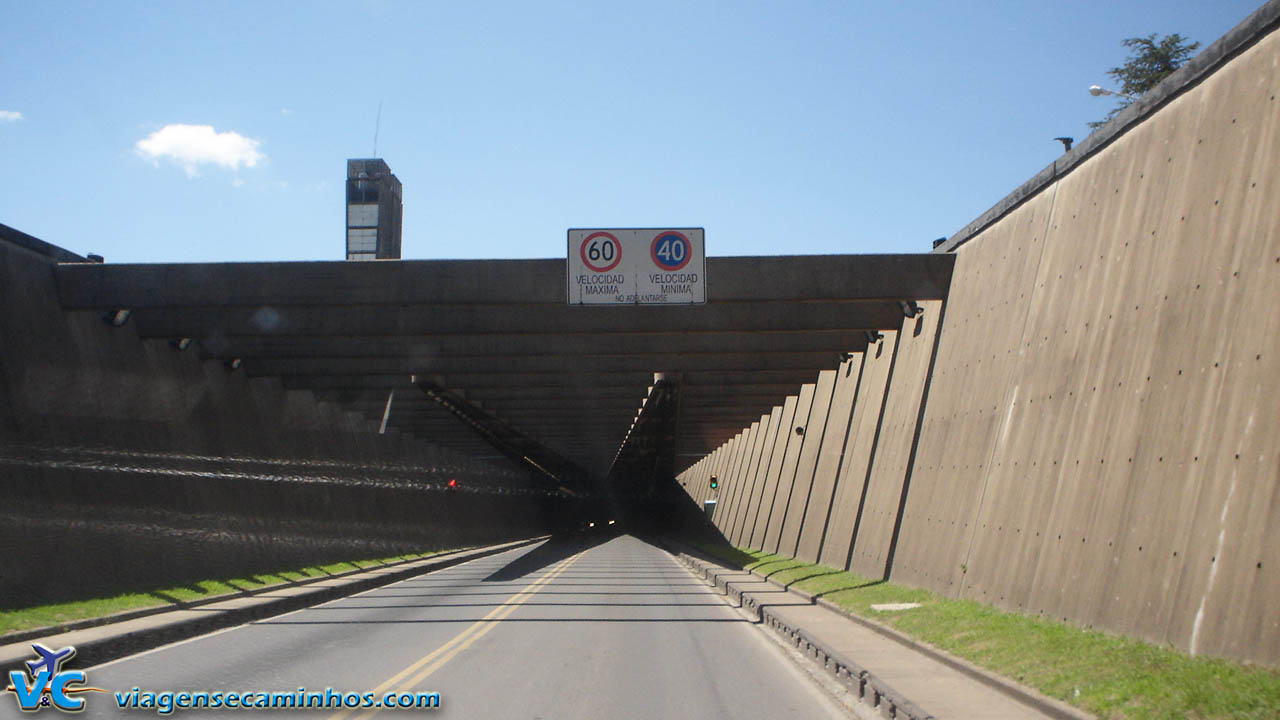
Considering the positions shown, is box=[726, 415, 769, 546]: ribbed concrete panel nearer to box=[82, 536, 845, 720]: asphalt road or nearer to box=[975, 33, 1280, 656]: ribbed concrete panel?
box=[82, 536, 845, 720]: asphalt road

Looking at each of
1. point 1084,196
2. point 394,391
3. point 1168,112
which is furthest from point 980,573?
point 394,391

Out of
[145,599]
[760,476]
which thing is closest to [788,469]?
[760,476]

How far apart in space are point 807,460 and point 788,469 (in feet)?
14.2

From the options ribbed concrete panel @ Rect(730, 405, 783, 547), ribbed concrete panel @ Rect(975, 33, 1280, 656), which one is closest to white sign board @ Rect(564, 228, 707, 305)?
ribbed concrete panel @ Rect(975, 33, 1280, 656)

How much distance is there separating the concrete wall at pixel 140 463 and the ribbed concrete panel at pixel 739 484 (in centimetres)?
2249

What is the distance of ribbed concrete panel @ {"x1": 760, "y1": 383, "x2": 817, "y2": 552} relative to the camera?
3819 centimetres

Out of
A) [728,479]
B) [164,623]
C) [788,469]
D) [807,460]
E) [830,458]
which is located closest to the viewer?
[164,623]

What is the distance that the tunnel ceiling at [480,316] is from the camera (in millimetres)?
21844

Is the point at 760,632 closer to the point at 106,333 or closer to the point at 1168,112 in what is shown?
the point at 1168,112

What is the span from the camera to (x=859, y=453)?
2722 cm

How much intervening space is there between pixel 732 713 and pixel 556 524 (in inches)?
4153

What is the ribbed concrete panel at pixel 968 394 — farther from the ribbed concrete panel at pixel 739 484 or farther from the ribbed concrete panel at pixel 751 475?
the ribbed concrete panel at pixel 739 484

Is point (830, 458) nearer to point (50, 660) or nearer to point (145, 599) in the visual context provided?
point (145, 599)

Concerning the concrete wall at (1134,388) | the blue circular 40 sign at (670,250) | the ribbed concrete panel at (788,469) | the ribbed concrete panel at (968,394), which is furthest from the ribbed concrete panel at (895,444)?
the ribbed concrete panel at (788,469)
